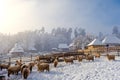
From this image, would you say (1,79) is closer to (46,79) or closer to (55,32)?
(46,79)

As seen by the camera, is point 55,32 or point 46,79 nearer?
point 46,79

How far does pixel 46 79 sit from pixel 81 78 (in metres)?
3.57

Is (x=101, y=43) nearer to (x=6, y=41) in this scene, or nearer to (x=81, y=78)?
(x=81, y=78)

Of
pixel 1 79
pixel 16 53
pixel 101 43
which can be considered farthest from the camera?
pixel 16 53

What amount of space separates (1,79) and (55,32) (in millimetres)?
163981

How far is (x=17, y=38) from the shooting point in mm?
137750

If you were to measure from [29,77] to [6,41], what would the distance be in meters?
113

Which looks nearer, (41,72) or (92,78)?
(92,78)

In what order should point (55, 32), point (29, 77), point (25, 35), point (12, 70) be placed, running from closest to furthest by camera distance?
point (29, 77) → point (12, 70) → point (25, 35) → point (55, 32)

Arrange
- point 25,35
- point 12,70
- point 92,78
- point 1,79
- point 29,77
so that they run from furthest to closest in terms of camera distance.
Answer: point 25,35
point 12,70
point 29,77
point 1,79
point 92,78

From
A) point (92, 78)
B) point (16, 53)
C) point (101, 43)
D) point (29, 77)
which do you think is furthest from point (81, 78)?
point (16, 53)

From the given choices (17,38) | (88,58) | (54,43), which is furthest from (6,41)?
(88,58)

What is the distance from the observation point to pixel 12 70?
2619cm

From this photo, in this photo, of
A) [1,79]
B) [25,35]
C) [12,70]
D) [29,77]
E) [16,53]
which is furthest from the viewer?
[25,35]
